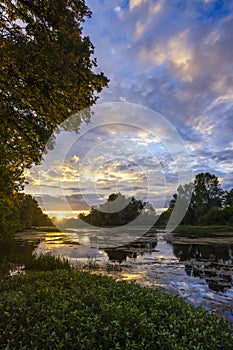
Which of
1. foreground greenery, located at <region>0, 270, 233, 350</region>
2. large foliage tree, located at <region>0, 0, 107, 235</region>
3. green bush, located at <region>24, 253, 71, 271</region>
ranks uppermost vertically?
large foliage tree, located at <region>0, 0, 107, 235</region>

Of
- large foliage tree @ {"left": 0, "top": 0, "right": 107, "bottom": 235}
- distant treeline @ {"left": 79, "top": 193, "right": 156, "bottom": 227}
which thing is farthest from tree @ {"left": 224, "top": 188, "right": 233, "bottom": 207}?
large foliage tree @ {"left": 0, "top": 0, "right": 107, "bottom": 235}

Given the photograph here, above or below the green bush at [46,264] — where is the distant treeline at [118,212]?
above

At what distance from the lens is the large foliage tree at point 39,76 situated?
7945 millimetres

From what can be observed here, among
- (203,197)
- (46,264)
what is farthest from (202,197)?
(46,264)

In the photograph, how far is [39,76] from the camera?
29.0ft

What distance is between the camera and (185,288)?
1270cm

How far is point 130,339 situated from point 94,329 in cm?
73

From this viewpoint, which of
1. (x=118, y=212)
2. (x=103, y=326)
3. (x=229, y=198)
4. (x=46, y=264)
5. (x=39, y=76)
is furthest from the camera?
(x=118, y=212)

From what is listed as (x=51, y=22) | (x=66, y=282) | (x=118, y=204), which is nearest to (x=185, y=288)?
(x=66, y=282)

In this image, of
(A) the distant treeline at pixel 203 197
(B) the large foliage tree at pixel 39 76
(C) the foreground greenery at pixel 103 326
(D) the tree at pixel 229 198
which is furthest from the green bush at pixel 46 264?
(D) the tree at pixel 229 198

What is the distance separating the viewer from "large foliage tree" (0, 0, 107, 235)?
7.95 meters

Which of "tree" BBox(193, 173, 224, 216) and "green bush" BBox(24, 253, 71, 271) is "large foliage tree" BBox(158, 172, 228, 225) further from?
"green bush" BBox(24, 253, 71, 271)

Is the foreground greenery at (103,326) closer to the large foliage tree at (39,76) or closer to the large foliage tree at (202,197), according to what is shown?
the large foliage tree at (39,76)

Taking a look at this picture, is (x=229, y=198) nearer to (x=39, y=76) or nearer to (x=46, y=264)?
(x=46, y=264)
